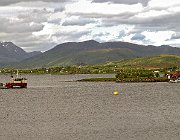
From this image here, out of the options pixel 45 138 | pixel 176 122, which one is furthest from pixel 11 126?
pixel 176 122

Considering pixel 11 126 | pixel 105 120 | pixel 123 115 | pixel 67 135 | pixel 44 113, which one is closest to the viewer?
pixel 67 135

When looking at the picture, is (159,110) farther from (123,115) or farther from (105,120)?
(105,120)

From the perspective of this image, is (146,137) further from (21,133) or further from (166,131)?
(21,133)

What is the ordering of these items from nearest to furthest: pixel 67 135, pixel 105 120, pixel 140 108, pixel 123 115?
pixel 67 135 < pixel 105 120 < pixel 123 115 < pixel 140 108

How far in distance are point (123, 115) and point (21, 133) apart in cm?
3656

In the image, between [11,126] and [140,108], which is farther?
[140,108]

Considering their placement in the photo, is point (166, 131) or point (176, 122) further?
point (176, 122)

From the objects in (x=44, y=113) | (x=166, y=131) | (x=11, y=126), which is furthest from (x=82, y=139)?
(x=44, y=113)

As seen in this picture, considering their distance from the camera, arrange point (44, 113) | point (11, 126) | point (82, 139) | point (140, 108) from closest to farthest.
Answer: point (82, 139), point (11, 126), point (44, 113), point (140, 108)

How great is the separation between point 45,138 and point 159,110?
55.2 meters

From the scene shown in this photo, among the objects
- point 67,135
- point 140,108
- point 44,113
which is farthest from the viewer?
point 140,108

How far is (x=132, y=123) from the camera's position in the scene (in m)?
96.1

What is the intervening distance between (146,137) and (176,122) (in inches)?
843

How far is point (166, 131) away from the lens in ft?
277
